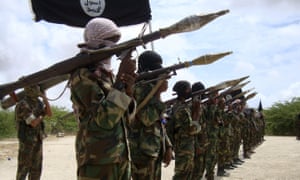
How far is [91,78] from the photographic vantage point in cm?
309

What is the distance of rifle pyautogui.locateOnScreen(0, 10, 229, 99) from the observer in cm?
311

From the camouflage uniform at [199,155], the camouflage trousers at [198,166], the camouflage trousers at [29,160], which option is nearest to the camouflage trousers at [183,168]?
the camouflage uniform at [199,155]

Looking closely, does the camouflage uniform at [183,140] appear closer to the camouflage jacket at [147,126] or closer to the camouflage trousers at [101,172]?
the camouflage jacket at [147,126]

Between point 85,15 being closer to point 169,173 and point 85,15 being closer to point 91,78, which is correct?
point 91,78

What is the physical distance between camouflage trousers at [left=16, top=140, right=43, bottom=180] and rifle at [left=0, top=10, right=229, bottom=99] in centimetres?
410

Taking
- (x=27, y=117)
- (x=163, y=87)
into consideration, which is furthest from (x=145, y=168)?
(x=27, y=117)

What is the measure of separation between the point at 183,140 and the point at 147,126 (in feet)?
5.33

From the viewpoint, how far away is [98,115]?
301cm

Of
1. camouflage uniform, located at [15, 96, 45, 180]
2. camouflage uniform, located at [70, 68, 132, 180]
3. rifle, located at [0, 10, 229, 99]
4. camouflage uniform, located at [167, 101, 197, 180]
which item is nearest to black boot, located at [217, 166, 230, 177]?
camouflage uniform, located at [167, 101, 197, 180]

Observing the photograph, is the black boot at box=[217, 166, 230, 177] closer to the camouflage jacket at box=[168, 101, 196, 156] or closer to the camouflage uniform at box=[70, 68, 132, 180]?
the camouflage jacket at box=[168, 101, 196, 156]

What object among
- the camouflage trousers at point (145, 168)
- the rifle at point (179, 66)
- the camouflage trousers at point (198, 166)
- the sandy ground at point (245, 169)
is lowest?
Answer: the sandy ground at point (245, 169)

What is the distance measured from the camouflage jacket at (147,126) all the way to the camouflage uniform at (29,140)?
9.53 ft

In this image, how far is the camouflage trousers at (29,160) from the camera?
698cm

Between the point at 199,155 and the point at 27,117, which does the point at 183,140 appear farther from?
the point at 27,117
